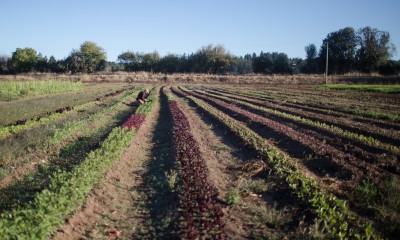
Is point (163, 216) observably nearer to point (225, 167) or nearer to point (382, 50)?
point (225, 167)

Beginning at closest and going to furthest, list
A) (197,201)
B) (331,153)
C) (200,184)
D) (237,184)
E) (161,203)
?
(197,201) → (161,203) → (200,184) → (237,184) → (331,153)

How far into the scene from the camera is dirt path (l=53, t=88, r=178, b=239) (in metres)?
6.01

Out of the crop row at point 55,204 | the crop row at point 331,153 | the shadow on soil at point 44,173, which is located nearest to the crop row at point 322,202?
the crop row at point 331,153

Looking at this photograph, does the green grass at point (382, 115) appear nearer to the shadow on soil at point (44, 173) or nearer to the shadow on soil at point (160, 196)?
the shadow on soil at point (160, 196)

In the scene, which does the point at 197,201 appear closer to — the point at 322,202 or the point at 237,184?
the point at 237,184

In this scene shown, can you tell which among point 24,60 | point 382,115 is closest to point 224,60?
point 24,60

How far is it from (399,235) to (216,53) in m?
86.8

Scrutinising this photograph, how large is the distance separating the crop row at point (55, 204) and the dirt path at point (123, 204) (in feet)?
0.75

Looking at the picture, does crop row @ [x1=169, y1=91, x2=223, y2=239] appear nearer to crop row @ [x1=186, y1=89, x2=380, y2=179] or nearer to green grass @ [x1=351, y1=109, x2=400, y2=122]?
crop row @ [x1=186, y1=89, x2=380, y2=179]

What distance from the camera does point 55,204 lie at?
5.70 meters

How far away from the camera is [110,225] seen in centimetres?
632

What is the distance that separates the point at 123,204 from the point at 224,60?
277 feet

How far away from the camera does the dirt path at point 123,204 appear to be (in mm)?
6008

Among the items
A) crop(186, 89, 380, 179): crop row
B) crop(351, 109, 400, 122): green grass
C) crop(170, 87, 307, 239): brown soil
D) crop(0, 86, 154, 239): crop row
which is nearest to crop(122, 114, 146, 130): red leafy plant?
crop(170, 87, 307, 239): brown soil
